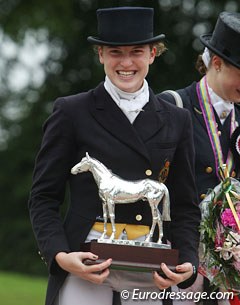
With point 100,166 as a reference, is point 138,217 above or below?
below

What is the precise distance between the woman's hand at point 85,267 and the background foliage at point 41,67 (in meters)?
12.1

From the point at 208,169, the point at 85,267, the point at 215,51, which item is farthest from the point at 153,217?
the point at 215,51

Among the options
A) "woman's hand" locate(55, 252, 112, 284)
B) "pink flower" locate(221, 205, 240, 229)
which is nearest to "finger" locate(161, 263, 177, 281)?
"woman's hand" locate(55, 252, 112, 284)

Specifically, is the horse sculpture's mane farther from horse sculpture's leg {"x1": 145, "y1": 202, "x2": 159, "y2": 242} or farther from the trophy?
horse sculpture's leg {"x1": 145, "y1": 202, "x2": 159, "y2": 242}

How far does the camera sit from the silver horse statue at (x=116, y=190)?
15.4 ft

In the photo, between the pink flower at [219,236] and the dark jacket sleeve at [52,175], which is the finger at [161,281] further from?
the pink flower at [219,236]

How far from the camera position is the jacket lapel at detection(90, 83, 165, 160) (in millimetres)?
4875

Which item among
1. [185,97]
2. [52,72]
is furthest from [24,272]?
[185,97]

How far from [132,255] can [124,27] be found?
3.52 ft

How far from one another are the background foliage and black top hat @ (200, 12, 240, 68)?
36.0 ft

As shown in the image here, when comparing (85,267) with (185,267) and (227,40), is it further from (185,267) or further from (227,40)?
(227,40)

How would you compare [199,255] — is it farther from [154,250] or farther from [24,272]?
[24,272]

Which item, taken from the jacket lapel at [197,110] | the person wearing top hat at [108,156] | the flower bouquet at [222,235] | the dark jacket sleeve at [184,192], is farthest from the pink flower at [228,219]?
the jacket lapel at [197,110]

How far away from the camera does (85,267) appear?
459cm
